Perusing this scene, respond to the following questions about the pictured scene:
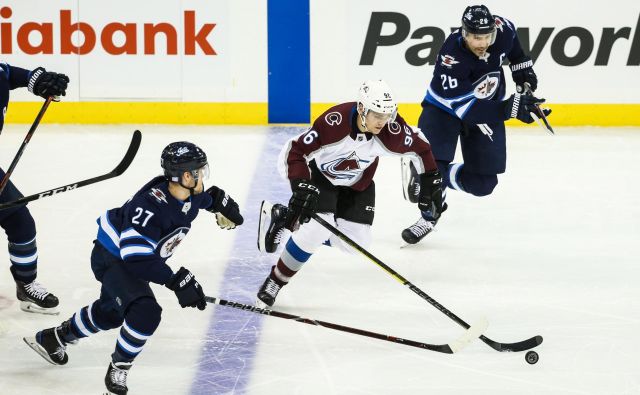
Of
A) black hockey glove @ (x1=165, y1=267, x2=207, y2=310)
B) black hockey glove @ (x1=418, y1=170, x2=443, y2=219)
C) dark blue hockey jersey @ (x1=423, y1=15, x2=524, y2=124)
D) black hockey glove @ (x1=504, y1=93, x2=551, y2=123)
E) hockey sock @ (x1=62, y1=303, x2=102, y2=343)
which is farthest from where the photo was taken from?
dark blue hockey jersey @ (x1=423, y1=15, x2=524, y2=124)

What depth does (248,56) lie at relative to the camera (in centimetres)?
733

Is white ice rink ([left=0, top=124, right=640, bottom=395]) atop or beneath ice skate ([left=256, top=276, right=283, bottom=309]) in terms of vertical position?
beneath

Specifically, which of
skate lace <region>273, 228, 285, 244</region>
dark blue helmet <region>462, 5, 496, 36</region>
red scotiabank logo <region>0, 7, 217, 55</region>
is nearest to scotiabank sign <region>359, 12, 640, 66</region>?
red scotiabank logo <region>0, 7, 217, 55</region>

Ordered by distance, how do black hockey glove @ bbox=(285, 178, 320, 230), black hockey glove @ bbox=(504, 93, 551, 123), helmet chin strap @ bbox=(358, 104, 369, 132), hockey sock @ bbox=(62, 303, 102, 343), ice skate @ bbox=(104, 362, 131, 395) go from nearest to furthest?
ice skate @ bbox=(104, 362, 131, 395) < hockey sock @ bbox=(62, 303, 102, 343) < black hockey glove @ bbox=(285, 178, 320, 230) < helmet chin strap @ bbox=(358, 104, 369, 132) < black hockey glove @ bbox=(504, 93, 551, 123)

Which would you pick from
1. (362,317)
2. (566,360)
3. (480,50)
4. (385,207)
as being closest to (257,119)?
(385,207)

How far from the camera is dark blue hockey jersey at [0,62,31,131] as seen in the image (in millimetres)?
4098

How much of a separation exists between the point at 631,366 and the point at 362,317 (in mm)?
1006

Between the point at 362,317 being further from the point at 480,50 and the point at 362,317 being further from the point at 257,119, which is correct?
the point at 257,119

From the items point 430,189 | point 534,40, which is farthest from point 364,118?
point 534,40

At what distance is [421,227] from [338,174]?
42.3 inches

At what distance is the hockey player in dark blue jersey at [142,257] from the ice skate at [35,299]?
2.13 feet

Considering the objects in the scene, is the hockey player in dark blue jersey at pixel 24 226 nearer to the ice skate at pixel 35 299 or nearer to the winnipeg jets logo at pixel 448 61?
the ice skate at pixel 35 299

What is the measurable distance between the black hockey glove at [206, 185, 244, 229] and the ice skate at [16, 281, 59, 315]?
875 mm

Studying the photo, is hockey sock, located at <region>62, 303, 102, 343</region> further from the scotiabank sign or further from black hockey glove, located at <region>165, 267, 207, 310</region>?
the scotiabank sign
